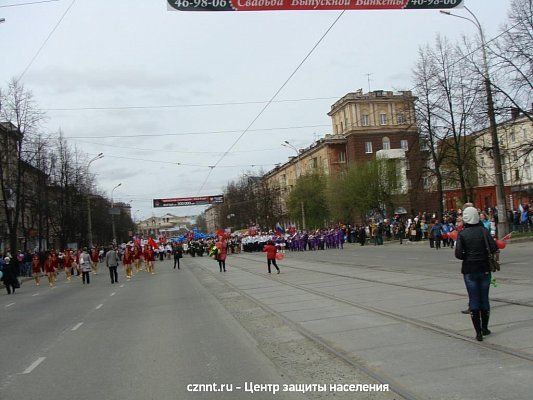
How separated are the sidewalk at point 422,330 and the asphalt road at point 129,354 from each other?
1.39m

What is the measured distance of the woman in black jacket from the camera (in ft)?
25.0

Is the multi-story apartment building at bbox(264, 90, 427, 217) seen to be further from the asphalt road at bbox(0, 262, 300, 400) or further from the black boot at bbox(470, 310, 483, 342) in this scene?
the black boot at bbox(470, 310, 483, 342)

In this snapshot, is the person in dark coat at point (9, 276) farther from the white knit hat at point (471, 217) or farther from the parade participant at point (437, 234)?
the white knit hat at point (471, 217)

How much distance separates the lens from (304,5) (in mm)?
10820

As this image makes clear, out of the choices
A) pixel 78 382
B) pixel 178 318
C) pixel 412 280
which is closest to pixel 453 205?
pixel 412 280

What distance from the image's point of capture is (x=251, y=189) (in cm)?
9712

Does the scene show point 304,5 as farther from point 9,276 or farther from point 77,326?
point 9,276

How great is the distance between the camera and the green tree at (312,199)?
71312 mm

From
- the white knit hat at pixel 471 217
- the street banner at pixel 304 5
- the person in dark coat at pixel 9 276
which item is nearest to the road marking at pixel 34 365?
the street banner at pixel 304 5

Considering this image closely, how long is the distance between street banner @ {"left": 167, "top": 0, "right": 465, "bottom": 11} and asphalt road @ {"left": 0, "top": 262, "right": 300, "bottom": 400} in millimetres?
5805

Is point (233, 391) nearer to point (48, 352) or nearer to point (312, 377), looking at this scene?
point (312, 377)

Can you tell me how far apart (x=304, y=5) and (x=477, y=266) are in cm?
589

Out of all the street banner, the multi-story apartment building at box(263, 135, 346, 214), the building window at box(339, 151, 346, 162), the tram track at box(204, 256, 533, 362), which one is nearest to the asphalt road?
the tram track at box(204, 256, 533, 362)

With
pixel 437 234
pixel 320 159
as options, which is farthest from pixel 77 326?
pixel 320 159
